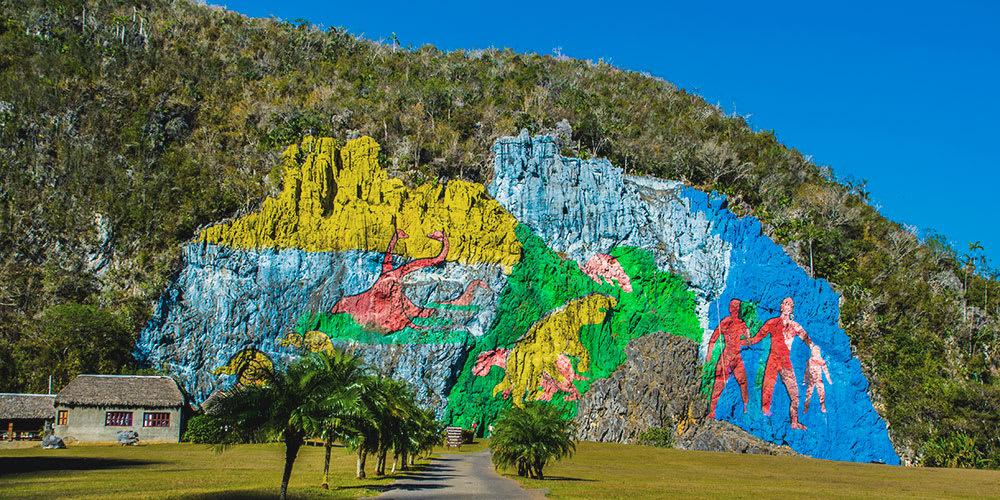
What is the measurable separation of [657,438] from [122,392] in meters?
32.0

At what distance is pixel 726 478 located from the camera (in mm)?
37125

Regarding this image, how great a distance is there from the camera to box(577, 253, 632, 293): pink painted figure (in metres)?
61.7

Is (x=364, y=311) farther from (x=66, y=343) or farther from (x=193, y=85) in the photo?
(x=193, y=85)

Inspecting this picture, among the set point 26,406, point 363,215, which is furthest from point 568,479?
point 26,406

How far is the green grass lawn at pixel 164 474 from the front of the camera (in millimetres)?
24312

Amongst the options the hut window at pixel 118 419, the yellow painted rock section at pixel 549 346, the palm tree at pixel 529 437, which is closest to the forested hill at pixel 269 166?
the hut window at pixel 118 419

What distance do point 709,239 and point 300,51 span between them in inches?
1801

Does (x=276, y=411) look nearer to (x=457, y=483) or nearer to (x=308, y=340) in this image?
(x=457, y=483)

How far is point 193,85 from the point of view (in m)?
76.4

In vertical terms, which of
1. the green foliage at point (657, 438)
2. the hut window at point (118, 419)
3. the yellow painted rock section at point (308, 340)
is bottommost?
the green foliage at point (657, 438)

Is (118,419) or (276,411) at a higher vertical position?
(276,411)

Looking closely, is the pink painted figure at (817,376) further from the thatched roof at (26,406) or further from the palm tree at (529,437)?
the thatched roof at (26,406)

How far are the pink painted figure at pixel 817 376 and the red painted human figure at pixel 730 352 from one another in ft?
13.5

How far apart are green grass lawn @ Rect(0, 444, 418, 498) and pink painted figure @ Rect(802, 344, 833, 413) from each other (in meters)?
30.2
